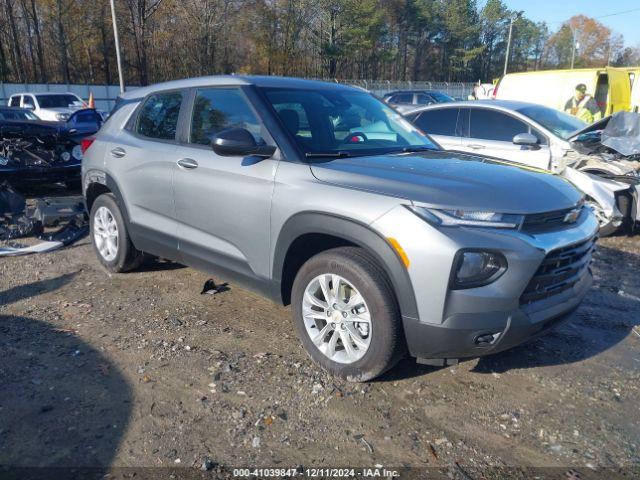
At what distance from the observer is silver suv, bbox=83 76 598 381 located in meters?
2.76

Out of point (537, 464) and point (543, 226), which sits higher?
point (543, 226)

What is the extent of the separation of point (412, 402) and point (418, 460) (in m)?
0.51

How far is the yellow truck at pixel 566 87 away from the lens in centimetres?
1348

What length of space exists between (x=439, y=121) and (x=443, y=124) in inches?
4.1

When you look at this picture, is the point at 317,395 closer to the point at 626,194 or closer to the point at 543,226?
the point at 543,226

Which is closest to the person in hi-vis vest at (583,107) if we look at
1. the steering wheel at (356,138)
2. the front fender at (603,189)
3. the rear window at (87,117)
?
the front fender at (603,189)

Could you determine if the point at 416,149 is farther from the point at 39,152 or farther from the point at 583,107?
the point at 583,107

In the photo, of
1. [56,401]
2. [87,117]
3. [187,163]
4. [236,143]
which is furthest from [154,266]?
[87,117]

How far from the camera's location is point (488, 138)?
7.50m

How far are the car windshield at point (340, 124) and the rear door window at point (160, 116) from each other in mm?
994

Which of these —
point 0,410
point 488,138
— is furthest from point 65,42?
point 0,410

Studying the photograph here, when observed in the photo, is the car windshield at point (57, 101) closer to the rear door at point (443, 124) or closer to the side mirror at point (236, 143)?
the rear door at point (443, 124)

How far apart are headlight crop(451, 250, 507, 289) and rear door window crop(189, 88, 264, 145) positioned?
66.0 inches

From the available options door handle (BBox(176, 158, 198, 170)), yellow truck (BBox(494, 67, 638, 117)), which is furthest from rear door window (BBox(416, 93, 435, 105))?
door handle (BBox(176, 158, 198, 170))
